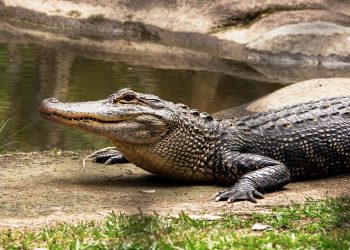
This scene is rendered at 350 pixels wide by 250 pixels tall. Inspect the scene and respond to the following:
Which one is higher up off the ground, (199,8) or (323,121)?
(323,121)

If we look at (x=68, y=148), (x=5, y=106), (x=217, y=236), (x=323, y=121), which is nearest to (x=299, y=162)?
(x=323, y=121)

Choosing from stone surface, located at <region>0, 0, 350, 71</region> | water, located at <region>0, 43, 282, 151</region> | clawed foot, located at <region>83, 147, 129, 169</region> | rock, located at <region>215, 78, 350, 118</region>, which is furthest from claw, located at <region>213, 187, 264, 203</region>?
stone surface, located at <region>0, 0, 350, 71</region>

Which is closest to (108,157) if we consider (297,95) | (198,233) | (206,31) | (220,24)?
(198,233)

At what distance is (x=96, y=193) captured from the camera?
19.3 feet

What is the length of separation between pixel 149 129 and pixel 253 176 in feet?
3.09

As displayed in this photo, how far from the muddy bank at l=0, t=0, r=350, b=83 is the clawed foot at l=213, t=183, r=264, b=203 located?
855 centimetres

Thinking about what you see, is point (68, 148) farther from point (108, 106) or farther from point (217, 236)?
point (217, 236)

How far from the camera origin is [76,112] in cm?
620

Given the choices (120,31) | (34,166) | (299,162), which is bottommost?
(120,31)

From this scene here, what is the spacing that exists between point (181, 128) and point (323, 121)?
1.27 m

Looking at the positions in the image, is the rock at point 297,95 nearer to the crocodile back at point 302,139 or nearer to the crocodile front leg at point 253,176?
the crocodile back at point 302,139

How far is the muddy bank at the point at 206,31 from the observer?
15.7m

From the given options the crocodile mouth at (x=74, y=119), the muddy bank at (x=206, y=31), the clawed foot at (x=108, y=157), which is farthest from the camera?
the muddy bank at (x=206, y=31)

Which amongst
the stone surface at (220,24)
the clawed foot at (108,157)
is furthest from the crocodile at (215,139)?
the stone surface at (220,24)
